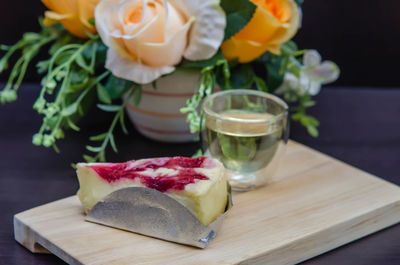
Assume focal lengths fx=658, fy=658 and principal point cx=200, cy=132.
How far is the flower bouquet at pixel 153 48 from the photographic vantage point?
0.82 metres

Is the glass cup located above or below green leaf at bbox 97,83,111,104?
below

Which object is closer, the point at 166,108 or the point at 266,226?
the point at 266,226

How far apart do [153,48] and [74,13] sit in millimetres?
135

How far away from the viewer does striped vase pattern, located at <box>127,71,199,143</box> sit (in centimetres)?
91

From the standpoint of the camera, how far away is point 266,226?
0.73 m

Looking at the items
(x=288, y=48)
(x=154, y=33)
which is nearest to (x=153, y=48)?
(x=154, y=33)

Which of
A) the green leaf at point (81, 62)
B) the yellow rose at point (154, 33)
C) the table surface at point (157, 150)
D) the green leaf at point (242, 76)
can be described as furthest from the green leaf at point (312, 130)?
the green leaf at point (81, 62)

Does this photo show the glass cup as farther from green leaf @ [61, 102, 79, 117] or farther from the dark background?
the dark background

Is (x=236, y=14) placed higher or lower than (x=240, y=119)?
higher

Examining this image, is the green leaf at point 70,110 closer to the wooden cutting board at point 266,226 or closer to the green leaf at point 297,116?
the wooden cutting board at point 266,226

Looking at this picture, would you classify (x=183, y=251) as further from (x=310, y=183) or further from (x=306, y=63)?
(x=306, y=63)

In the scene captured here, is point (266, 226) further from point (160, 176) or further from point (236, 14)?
point (236, 14)

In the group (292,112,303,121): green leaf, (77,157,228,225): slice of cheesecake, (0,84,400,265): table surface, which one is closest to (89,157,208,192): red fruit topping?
(77,157,228,225): slice of cheesecake

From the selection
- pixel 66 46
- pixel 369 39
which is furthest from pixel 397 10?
pixel 66 46
